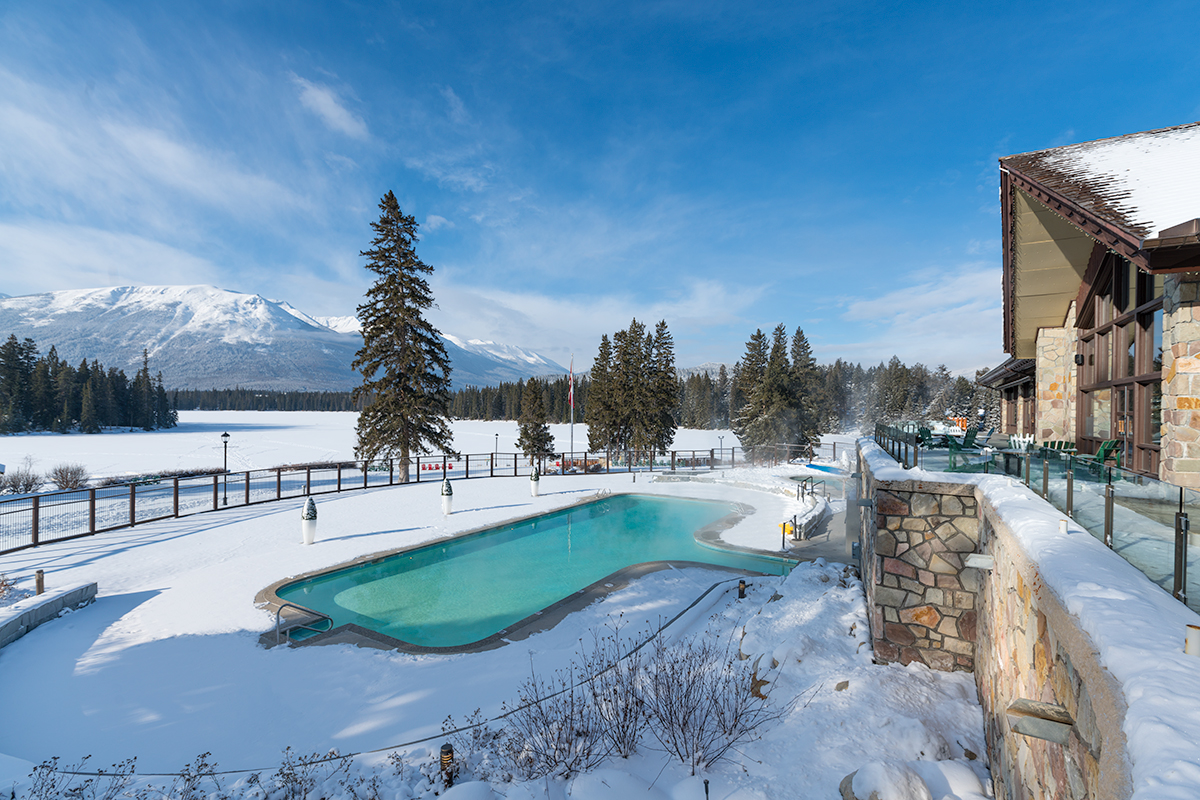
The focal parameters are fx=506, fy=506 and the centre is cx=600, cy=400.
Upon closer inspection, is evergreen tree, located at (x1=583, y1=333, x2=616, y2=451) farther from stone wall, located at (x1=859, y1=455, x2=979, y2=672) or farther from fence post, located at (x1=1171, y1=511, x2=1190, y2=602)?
fence post, located at (x1=1171, y1=511, x2=1190, y2=602)

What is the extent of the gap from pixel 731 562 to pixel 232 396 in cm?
18404

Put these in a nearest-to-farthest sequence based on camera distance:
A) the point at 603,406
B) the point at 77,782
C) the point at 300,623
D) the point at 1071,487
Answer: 1. the point at 1071,487
2. the point at 77,782
3. the point at 300,623
4. the point at 603,406

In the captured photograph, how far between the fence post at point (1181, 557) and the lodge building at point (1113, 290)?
146 inches

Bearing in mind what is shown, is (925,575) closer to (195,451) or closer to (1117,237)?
(1117,237)

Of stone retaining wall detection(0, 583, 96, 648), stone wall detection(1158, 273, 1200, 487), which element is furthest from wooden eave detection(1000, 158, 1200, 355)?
stone retaining wall detection(0, 583, 96, 648)

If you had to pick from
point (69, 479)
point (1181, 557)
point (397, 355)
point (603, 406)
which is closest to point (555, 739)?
point (1181, 557)

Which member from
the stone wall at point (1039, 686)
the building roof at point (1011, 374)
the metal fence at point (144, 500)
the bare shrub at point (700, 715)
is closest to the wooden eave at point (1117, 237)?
the stone wall at point (1039, 686)

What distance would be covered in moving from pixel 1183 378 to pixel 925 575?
332 cm

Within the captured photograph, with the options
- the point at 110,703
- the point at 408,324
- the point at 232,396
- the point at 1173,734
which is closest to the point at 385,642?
the point at 110,703

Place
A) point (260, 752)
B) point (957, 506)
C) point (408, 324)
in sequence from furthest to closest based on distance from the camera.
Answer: point (408, 324), point (957, 506), point (260, 752)

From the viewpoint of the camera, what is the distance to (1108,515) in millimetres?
3166

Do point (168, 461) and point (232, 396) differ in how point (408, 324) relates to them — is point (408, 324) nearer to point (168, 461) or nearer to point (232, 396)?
point (168, 461)

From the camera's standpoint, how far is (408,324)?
22000 mm

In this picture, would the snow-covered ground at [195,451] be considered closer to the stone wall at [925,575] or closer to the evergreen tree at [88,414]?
the evergreen tree at [88,414]
